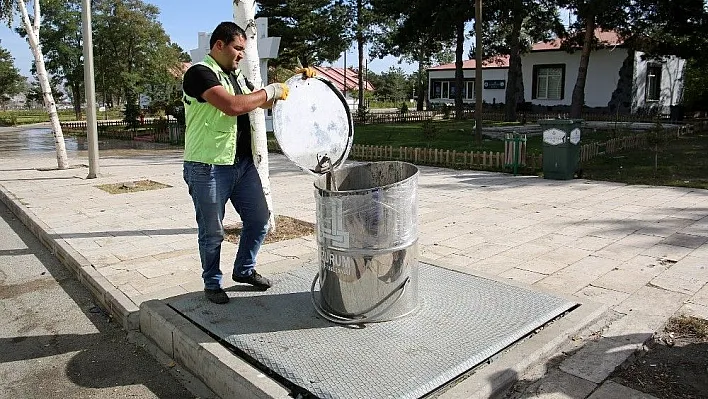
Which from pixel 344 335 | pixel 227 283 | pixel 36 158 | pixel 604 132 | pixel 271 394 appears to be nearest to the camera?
pixel 271 394

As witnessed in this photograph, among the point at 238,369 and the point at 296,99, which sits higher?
the point at 296,99

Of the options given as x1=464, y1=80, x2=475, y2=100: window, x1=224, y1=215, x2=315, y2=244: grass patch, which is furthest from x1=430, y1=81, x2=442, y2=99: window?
x1=224, y1=215, x2=315, y2=244: grass patch

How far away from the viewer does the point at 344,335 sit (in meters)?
3.74

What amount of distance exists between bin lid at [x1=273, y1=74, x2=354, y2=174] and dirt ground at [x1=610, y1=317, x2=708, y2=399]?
7.89ft

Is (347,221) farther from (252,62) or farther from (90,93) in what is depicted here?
(90,93)

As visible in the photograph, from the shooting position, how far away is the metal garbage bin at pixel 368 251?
3.74 m

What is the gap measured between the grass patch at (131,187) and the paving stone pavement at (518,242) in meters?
0.30

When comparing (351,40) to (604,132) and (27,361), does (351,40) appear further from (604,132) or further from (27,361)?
(27,361)

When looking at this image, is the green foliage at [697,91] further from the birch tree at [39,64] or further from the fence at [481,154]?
the birch tree at [39,64]

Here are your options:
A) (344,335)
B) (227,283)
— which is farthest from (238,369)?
(227,283)

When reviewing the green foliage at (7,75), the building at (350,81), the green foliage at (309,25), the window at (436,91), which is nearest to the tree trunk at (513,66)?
the green foliage at (309,25)

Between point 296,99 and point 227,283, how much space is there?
1718 millimetres

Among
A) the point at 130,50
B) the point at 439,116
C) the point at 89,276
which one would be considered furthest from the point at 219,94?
the point at 130,50

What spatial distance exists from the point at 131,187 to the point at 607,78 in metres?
27.6
